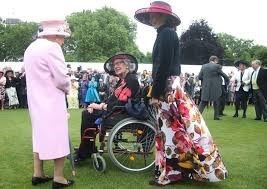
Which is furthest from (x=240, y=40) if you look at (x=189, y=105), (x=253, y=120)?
(x=189, y=105)

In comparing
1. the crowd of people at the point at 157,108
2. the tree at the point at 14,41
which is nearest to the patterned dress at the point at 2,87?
the crowd of people at the point at 157,108

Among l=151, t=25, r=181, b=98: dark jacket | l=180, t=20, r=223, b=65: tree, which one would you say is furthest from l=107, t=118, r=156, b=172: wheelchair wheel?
l=180, t=20, r=223, b=65: tree

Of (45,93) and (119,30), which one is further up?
(119,30)

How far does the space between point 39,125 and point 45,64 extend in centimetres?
71

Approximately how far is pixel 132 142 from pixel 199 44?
46.7m

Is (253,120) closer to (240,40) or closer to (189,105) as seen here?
(189,105)

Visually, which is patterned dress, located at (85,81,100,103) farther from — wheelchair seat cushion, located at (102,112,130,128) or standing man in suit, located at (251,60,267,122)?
wheelchair seat cushion, located at (102,112,130,128)

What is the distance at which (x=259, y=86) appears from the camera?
1479cm

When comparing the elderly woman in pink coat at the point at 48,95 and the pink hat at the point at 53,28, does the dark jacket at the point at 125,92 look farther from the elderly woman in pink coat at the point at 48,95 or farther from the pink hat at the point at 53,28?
the pink hat at the point at 53,28

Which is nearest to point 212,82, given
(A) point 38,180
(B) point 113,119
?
(B) point 113,119

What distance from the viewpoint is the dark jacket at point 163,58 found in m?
5.61

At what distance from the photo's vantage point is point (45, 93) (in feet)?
17.5

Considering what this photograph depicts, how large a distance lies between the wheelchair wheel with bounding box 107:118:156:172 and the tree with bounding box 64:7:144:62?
59.6 metres

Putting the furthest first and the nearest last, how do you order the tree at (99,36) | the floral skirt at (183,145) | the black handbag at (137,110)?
1. the tree at (99,36)
2. the black handbag at (137,110)
3. the floral skirt at (183,145)
